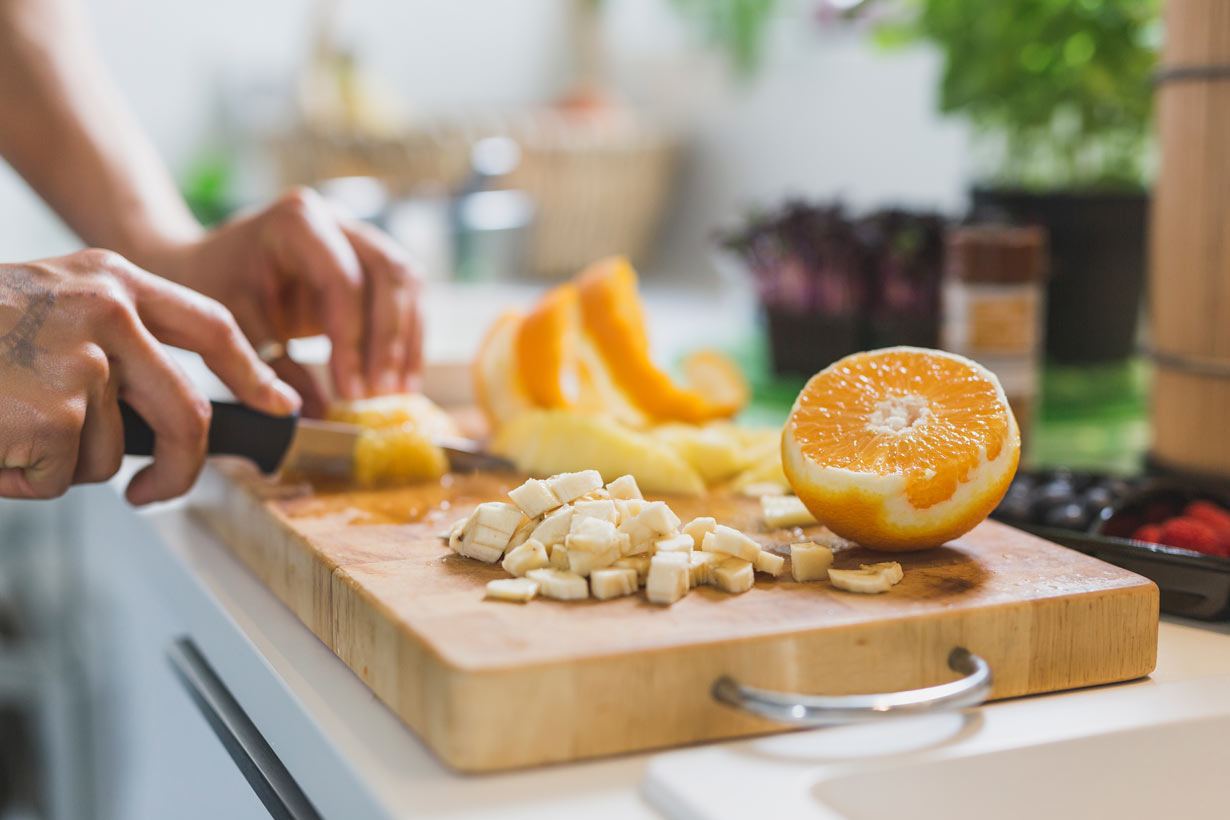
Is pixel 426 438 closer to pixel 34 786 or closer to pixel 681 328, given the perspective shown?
pixel 681 328

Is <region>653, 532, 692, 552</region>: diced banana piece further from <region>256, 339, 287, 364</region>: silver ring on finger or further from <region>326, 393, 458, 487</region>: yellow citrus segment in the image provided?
<region>256, 339, 287, 364</region>: silver ring on finger

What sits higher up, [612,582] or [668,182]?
[668,182]

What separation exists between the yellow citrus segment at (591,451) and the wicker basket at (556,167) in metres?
1.81

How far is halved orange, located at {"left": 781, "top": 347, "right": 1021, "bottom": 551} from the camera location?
0.64 m

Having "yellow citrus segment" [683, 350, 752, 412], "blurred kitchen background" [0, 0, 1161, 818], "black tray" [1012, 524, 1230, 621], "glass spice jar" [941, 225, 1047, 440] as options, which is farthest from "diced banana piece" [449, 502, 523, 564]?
"glass spice jar" [941, 225, 1047, 440]

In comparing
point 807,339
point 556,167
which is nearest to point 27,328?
point 807,339

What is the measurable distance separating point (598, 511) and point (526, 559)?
0.04 m

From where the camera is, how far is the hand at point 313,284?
3.30 ft

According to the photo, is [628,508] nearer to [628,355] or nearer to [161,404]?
[161,404]

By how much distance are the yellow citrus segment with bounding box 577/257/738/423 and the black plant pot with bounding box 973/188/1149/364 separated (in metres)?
0.53

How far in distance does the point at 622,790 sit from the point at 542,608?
0.34ft

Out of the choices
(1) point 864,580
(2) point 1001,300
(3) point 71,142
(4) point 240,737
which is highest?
(3) point 71,142

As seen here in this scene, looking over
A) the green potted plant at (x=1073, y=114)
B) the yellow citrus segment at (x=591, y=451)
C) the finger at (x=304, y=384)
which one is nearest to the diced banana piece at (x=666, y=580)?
the yellow citrus segment at (x=591, y=451)

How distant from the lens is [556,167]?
2918 millimetres
